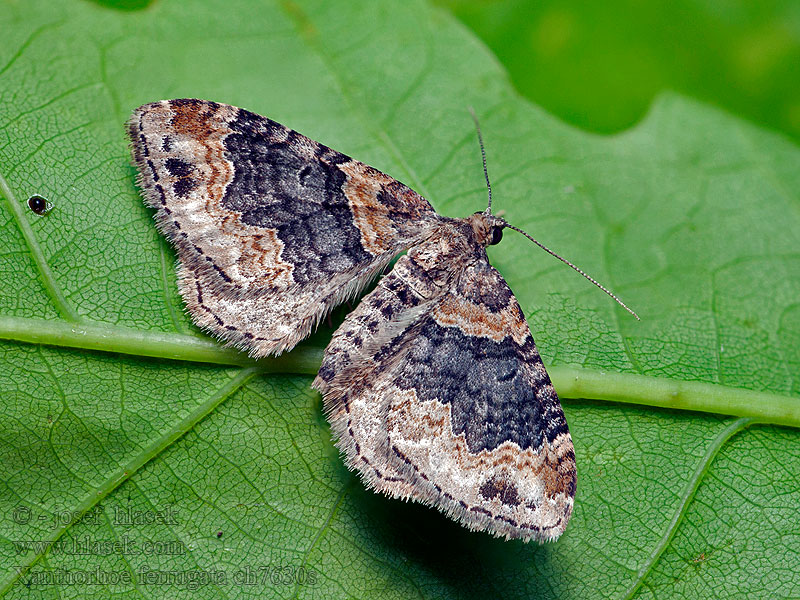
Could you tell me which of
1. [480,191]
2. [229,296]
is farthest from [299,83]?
[229,296]

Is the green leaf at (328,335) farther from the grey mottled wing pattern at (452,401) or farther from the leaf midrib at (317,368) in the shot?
the grey mottled wing pattern at (452,401)

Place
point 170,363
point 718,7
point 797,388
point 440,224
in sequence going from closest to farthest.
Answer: point 170,363, point 440,224, point 797,388, point 718,7

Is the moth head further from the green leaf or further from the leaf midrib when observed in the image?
the leaf midrib

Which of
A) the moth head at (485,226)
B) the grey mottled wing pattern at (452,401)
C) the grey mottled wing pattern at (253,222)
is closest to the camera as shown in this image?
the grey mottled wing pattern at (452,401)

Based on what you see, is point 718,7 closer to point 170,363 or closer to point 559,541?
point 559,541

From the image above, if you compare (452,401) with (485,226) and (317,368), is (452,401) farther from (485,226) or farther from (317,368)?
(485,226)

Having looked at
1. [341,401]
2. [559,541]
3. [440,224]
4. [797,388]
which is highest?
[440,224]

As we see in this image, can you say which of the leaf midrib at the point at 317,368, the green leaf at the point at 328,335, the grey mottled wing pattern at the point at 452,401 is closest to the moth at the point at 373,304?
the grey mottled wing pattern at the point at 452,401
